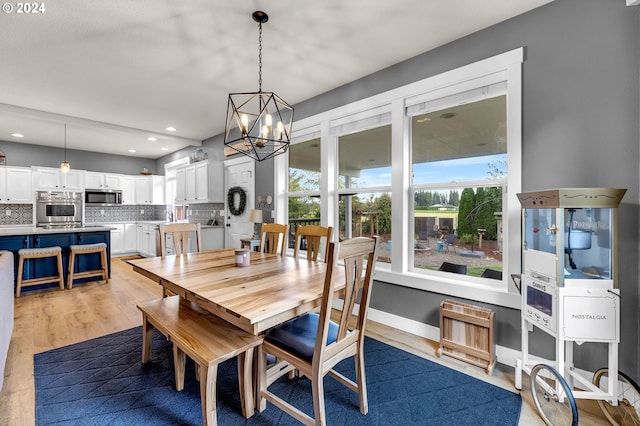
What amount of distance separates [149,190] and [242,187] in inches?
155

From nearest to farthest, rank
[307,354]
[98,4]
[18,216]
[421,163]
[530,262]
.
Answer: [307,354] < [530,262] < [98,4] < [421,163] < [18,216]

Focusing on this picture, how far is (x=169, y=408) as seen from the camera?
1688 mm

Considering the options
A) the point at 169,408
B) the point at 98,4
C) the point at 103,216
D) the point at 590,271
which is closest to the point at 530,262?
the point at 590,271

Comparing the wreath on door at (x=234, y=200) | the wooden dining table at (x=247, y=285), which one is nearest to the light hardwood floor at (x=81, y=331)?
the wooden dining table at (x=247, y=285)

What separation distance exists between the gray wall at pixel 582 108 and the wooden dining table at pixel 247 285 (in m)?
1.65

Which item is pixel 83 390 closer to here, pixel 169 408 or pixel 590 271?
pixel 169 408

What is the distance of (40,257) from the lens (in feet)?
12.9

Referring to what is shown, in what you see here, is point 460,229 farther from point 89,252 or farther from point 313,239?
point 89,252

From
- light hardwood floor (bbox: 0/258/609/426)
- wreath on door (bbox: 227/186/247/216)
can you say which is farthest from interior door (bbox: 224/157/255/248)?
light hardwood floor (bbox: 0/258/609/426)

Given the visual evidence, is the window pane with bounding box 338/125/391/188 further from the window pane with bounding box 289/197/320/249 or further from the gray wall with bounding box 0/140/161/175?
the gray wall with bounding box 0/140/161/175

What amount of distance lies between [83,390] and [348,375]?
1.76 metres

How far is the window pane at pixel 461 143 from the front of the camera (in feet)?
7.75

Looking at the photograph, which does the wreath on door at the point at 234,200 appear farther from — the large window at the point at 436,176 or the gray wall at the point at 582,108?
the gray wall at the point at 582,108

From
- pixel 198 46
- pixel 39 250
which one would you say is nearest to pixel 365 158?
pixel 198 46
